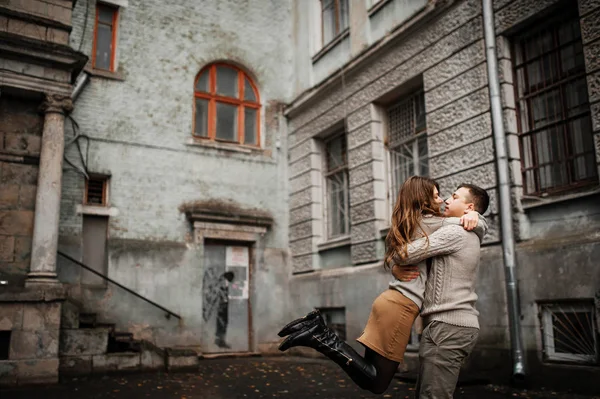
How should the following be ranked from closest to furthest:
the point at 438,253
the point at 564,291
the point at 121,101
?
the point at 438,253 → the point at 564,291 → the point at 121,101

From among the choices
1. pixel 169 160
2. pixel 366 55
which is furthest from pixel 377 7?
pixel 169 160

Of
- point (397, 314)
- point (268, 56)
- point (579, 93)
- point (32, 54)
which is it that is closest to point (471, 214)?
point (397, 314)

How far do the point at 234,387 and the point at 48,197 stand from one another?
170 inches

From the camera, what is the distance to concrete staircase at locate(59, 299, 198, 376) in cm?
912

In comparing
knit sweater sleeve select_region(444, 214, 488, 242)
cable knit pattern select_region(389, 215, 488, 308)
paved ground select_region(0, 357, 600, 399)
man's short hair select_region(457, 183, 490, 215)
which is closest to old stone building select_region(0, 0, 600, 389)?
paved ground select_region(0, 357, 600, 399)

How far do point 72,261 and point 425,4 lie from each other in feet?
27.2

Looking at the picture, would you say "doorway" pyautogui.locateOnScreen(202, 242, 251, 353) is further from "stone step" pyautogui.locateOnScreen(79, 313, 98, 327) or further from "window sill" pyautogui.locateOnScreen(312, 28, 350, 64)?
"window sill" pyautogui.locateOnScreen(312, 28, 350, 64)

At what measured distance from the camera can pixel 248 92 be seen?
1452 cm

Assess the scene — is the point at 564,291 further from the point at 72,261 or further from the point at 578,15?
the point at 72,261

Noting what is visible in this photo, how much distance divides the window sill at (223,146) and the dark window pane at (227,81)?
1343 millimetres

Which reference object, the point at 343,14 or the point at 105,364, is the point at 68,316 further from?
the point at 343,14

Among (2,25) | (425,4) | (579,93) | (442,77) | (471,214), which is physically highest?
(425,4)

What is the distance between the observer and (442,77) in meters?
9.84

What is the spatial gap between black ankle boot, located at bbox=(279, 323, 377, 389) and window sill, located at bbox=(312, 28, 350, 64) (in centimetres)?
1004
